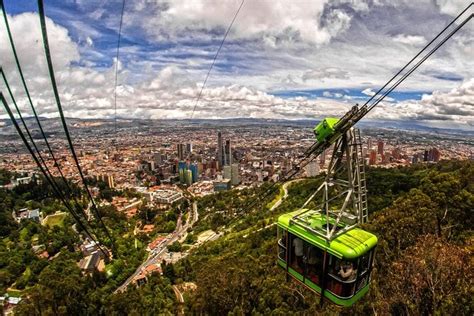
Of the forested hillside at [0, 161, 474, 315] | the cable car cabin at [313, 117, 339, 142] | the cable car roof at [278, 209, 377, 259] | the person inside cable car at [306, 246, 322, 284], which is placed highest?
the cable car cabin at [313, 117, 339, 142]

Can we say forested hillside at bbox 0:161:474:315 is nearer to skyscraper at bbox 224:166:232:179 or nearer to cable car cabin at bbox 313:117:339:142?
cable car cabin at bbox 313:117:339:142

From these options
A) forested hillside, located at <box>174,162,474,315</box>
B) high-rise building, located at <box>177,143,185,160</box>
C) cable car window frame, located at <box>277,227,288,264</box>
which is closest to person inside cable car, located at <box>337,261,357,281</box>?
cable car window frame, located at <box>277,227,288,264</box>

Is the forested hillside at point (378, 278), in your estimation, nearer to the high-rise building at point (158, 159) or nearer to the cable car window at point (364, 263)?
the cable car window at point (364, 263)

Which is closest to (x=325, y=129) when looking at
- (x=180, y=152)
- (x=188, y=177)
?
(x=188, y=177)

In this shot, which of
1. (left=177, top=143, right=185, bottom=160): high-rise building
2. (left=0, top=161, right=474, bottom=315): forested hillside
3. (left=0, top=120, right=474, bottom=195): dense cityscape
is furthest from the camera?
(left=177, top=143, right=185, bottom=160): high-rise building

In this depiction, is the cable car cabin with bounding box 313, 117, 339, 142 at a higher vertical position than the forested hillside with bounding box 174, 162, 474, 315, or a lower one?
higher

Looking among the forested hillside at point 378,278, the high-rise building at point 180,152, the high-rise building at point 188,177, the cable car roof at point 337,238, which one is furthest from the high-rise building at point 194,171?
the cable car roof at point 337,238
